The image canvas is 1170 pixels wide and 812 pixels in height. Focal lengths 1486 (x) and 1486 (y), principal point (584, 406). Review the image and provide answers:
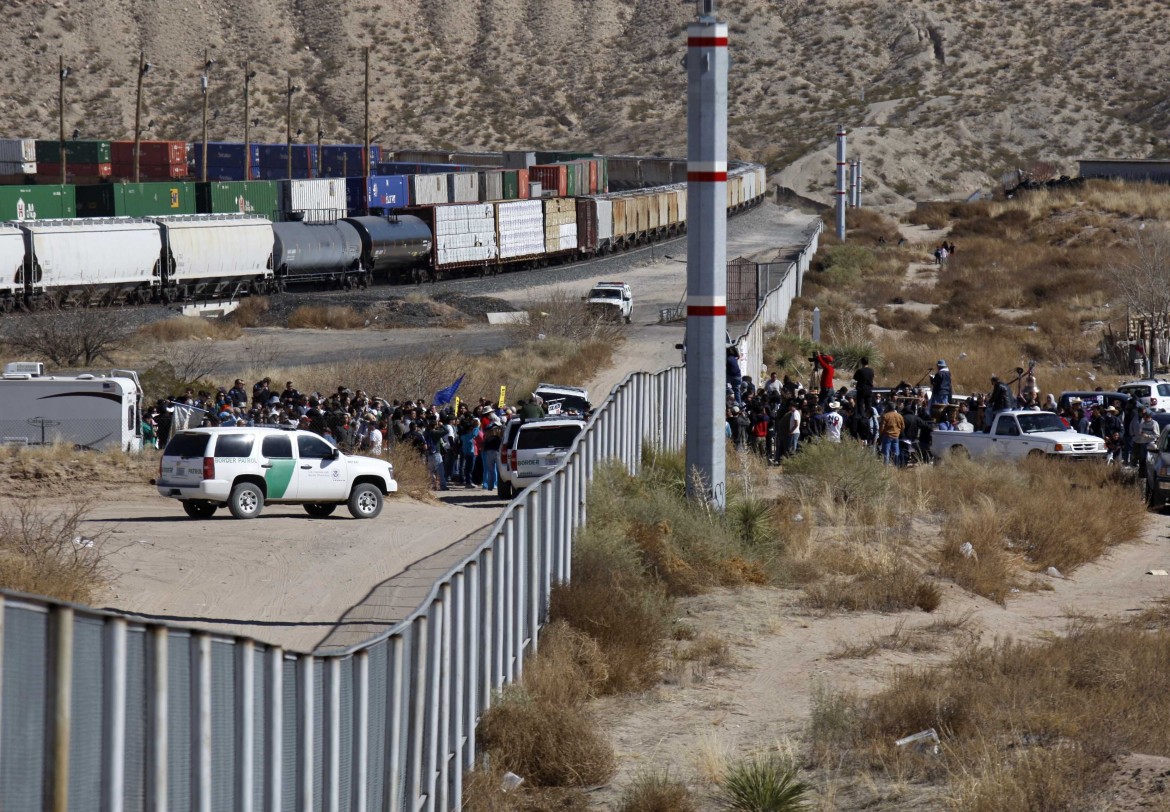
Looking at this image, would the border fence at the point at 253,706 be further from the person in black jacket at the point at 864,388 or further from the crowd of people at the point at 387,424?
the person in black jacket at the point at 864,388

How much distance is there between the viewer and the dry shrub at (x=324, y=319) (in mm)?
49375

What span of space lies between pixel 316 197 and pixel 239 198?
5.44 metres

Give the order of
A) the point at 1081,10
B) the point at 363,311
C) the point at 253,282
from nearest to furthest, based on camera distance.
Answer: the point at 363,311, the point at 253,282, the point at 1081,10

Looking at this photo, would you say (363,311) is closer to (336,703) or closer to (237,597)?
(237,597)

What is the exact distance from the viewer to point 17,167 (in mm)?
93125

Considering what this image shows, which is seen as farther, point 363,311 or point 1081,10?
point 1081,10

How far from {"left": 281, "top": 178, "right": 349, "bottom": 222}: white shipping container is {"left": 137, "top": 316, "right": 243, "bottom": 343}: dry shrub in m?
27.5

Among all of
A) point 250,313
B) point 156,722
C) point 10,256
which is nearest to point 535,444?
point 156,722

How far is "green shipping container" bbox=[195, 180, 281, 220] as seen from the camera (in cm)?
7025

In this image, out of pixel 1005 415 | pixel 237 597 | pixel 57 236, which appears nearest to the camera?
pixel 237 597

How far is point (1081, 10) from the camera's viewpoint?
13338 centimetres

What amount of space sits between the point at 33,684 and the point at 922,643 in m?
9.73

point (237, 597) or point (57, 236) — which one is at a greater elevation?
point (57, 236)

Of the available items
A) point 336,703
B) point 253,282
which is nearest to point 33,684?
point 336,703
